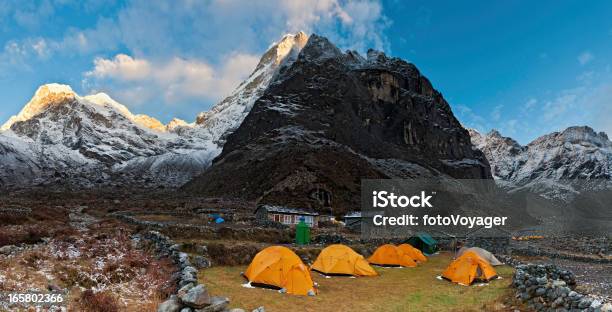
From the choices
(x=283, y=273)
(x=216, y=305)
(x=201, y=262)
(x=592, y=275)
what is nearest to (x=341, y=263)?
(x=283, y=273)

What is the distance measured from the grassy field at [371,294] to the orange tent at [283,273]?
606mm

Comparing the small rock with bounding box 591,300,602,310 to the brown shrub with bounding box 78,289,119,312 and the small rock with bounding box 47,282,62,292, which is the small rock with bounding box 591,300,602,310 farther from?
the small rock with bounding box 47,282,62,292

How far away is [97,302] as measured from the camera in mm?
14711

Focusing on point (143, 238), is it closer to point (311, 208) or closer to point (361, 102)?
point (311, 208)

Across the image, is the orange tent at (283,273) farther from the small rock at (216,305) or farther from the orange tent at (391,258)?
the orange tent at (391,258)

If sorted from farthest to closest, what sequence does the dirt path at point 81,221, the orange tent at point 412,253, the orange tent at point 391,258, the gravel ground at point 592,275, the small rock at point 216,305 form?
the dirt path at point 81,221 → the orange tent at point 412,253 → the orange tent at point 391,258 → the gravel ground at point 592,275 → the small rock at point 216,305

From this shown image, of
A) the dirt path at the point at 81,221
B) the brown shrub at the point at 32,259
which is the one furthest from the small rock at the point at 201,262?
the dirt path at the point at 81,221

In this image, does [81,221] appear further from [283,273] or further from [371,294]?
[371,294]

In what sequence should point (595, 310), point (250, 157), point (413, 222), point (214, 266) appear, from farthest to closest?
1. point (250, 157)
2. point (413, 222)
3. point (214, 266)
4. point (595, 310)

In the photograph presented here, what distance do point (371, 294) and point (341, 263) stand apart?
5.02 m

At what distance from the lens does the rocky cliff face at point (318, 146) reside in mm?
94500

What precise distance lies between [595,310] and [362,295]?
31.7 feet

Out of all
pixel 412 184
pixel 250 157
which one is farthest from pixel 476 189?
pixel 250 157

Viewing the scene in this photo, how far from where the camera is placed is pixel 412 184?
405 ft
